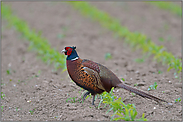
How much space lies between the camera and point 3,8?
11.7m

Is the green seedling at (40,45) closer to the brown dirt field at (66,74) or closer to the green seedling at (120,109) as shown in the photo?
the brown dirt field at (66,74)

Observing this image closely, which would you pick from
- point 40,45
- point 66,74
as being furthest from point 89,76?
point 40,45

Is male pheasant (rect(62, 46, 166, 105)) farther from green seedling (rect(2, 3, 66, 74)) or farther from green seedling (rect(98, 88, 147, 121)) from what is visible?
green seedling (rect(2, 3, 66, 74))

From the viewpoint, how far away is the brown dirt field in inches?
162

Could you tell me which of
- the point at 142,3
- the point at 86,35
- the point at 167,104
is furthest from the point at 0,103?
the point at 142,3

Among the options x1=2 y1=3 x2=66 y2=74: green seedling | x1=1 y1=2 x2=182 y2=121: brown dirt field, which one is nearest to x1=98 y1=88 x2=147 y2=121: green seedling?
x1=1 y1=2 x2=182 y2=121: brown dirt field

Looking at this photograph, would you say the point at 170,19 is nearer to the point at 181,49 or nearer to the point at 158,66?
the point at 181,49

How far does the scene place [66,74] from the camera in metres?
5.95

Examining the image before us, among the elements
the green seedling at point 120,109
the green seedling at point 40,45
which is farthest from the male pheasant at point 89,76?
the green seedling at point 40,45

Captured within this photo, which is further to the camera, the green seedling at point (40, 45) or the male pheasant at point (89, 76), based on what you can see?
the green seedling at point (40, 45)

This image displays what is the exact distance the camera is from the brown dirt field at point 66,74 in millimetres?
4113

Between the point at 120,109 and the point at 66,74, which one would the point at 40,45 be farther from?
the point at 120,109

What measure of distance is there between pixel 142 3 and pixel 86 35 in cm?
592

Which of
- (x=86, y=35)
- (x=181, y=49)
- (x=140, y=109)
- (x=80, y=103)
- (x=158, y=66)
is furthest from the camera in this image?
(x=86, y=35)
